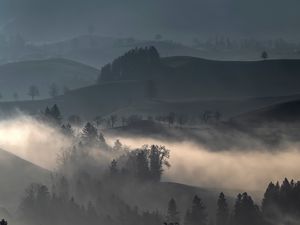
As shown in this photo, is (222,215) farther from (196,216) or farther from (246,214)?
(246,214)

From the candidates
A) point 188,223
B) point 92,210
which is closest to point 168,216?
point 188,223

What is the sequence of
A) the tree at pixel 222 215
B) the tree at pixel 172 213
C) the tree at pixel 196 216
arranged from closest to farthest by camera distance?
the tree at pixel 172 213 → the tree at pixel 222 215 → the tree at pixel 196 216

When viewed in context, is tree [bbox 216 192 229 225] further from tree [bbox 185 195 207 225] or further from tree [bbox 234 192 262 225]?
tree [bbox 234 192 262 225]

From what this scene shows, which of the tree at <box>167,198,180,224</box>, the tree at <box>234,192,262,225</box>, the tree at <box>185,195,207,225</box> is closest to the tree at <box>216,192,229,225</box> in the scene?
the tree at <box>185,195,207,225</box>

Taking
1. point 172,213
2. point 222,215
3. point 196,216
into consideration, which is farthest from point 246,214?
point 172,213

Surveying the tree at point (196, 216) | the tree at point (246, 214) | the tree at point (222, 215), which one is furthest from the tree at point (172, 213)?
the tree at point (246, 214)

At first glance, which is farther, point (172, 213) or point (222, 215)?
point (222, 215)

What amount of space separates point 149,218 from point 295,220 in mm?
36583

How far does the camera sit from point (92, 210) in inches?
7854

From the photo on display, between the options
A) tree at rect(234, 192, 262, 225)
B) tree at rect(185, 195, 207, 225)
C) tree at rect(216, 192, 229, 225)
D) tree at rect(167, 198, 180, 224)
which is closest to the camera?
tree at rect(234, 192, 262, 225)

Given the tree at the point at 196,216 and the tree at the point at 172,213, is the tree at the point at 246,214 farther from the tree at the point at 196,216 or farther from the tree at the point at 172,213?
the tree at the point at 172,213

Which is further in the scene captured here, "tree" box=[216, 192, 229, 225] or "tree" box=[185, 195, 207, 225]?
"tree" box=[185, 195, 207, 225]

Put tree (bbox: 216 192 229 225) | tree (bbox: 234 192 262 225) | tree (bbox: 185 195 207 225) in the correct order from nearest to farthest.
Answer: tree (bbox: 234 192 262 225), tree (bbox: 216 192 229 225), tree (bbox: 185 195 207 225)

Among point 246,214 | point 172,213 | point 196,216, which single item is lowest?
point 196,216
